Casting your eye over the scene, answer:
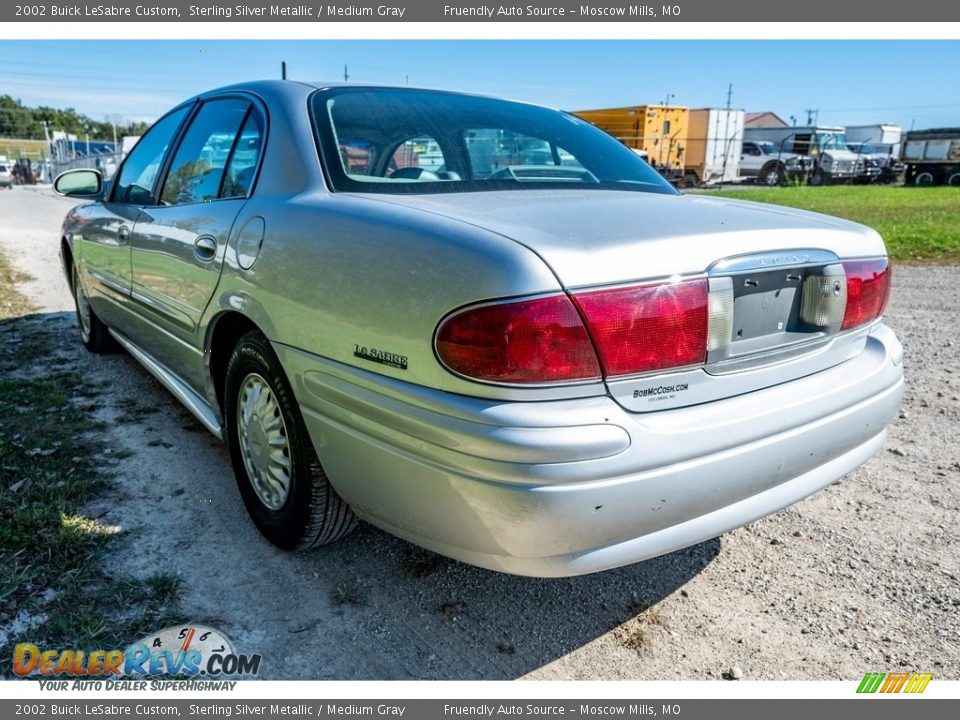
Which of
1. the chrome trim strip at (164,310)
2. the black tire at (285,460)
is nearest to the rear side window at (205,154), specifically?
the chrome trim strip at (164,310)

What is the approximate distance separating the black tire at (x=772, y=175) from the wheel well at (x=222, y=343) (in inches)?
1328

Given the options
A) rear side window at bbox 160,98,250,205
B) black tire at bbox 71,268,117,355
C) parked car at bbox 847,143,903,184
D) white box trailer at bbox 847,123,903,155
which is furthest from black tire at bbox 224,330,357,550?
white box trailer at bbox 847,123,903,155

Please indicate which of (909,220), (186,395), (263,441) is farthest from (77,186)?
(909,220)

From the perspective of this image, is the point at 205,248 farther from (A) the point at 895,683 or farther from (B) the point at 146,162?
(A) the point at 895,683

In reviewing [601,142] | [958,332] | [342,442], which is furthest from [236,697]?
[958,332]

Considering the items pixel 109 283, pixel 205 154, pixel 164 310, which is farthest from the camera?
pixel 109 283

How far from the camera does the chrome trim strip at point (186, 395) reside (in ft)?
9.75

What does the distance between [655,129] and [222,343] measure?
98.9 ft

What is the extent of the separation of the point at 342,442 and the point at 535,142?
4.93 ft

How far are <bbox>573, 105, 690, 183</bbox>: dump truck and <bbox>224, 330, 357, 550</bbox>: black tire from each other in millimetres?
28267

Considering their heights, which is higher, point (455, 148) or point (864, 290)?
point (455, 148)

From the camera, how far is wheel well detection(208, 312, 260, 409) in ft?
8.88

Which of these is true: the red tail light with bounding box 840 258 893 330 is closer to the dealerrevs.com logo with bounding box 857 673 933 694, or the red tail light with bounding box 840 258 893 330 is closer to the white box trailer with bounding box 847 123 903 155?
the dealerrevs.com logo with bounding box 857 673 933 694

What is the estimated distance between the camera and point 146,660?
2.08 m
